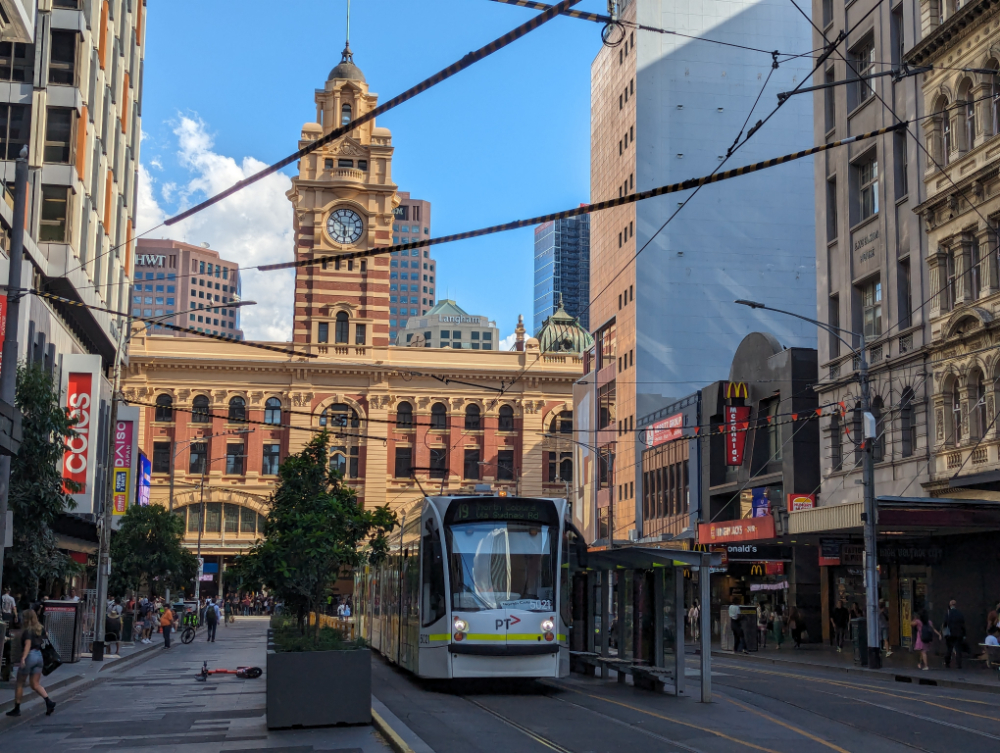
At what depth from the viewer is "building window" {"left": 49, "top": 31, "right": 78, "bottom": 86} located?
3944 cm

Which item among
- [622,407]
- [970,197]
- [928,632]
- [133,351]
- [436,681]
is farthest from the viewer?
[133,351]

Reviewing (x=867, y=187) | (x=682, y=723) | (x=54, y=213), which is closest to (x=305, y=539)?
(x=682, y=723)

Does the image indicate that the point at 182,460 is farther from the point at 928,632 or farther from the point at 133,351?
the point at 928,632

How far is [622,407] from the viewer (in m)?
75.1

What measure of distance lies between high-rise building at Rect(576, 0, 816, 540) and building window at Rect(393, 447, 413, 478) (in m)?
12.4

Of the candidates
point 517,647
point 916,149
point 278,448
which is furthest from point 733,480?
point 278,448

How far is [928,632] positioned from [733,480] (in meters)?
21.9

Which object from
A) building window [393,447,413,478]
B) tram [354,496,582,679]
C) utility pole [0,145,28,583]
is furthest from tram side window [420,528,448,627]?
building window [393,447,413,478]

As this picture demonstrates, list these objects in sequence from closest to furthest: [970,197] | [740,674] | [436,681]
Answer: [436,681] → [740,674] → [970,197]

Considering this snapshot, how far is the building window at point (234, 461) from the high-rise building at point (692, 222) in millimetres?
22786

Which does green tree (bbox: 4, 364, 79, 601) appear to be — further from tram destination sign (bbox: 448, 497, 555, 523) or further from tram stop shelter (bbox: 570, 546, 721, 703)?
tram stop shelter (bbox: 570, 546, 721, 703)

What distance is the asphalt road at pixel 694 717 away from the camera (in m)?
13.5

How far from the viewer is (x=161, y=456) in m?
82.1

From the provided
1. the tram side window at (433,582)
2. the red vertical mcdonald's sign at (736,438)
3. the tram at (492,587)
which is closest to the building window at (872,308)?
the red vertical mcdonald's sign at (736,438)
